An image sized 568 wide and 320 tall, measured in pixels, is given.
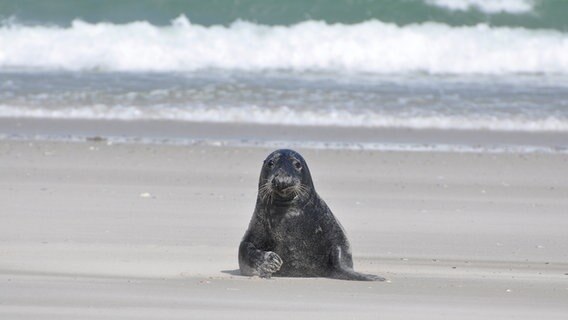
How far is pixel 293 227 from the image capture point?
6.64 meters

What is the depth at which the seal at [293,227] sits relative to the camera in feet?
21.5

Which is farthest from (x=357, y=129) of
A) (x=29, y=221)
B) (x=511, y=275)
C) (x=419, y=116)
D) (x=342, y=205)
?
(x=511, y=275)

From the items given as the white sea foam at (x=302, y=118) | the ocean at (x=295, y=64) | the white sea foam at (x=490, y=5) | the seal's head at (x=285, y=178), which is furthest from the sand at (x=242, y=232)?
the white sea foam at (x=490, y=5)

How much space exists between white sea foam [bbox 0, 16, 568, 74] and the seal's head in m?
11.6

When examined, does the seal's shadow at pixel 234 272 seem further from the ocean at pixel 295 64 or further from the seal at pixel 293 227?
the ocean at pixel 295 64

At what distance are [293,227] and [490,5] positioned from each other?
16.4 m

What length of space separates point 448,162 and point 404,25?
34.0 ft

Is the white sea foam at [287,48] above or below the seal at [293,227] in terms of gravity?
above

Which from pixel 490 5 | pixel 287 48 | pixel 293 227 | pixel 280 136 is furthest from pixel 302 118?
pixel 490 5

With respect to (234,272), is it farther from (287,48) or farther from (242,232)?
(287,48)

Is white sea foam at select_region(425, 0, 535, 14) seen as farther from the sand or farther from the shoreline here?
the sand

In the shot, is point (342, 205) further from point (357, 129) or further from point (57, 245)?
point (357, 129)

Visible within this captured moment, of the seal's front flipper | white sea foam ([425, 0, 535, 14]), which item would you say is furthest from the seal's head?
white sea foam ([425, 0, 535, 14])

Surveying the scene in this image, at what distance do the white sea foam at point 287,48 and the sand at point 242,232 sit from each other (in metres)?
6.81
